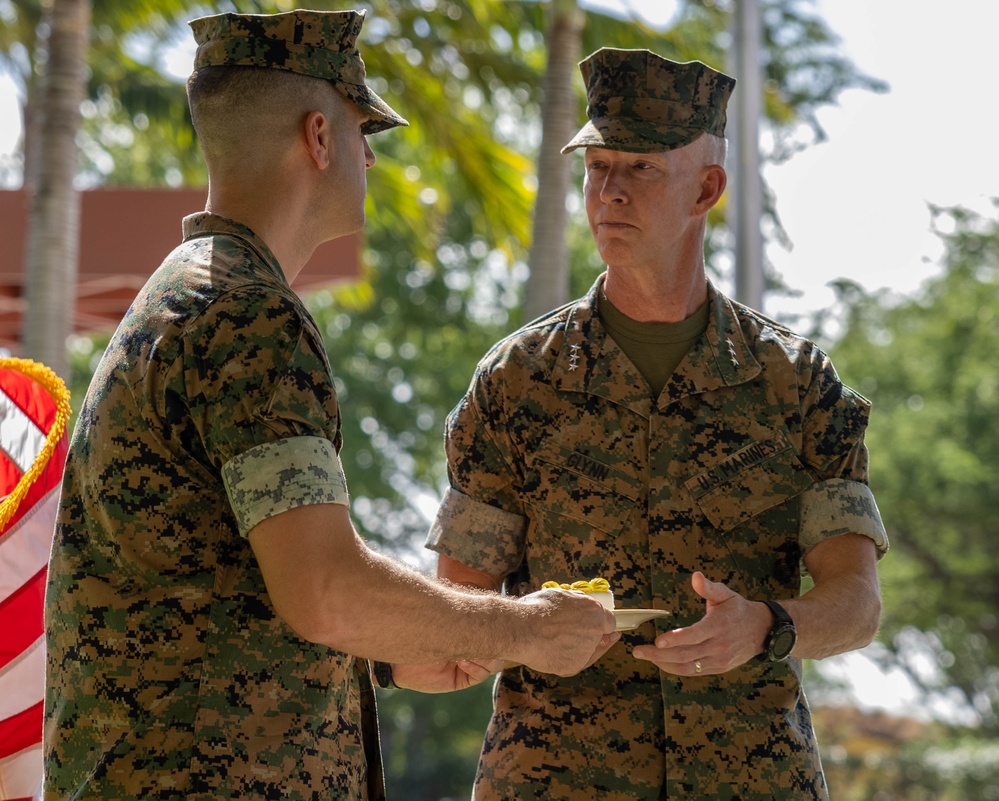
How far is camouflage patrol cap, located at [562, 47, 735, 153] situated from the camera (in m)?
3.57

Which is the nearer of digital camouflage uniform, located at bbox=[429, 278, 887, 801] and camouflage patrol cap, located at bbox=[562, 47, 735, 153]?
digital camouflage uniform, located at bbox=[429, 278, 887, 801]

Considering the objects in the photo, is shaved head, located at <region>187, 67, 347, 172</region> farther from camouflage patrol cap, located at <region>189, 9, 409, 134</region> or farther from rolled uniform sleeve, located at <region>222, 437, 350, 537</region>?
rolled uniform sleeve, located at <region>222, 437, 350, 537</region>

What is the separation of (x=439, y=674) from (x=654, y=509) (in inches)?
26.5

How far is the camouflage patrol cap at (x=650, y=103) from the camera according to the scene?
3.57 metres

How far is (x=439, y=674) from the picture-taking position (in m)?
3.19

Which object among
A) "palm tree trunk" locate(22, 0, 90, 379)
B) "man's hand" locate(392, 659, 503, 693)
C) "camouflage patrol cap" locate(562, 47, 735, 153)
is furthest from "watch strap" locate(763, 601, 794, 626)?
"palm tree trunk" locate(22, 0, 90, 379)

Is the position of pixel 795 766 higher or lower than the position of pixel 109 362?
lower

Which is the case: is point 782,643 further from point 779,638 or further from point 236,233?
point 236,233

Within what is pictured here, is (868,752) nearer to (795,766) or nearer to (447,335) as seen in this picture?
(447,335)

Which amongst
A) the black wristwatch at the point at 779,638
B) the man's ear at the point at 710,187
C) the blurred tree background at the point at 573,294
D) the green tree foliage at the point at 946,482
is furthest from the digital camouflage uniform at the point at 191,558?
the green tree foliage at the point at 946,482

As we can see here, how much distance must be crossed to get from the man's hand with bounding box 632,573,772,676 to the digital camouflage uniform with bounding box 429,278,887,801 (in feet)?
1.10

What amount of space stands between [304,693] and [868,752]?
30.4 m

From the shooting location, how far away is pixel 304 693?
250 centimetres

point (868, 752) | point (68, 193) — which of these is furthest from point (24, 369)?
point (868, 752)
